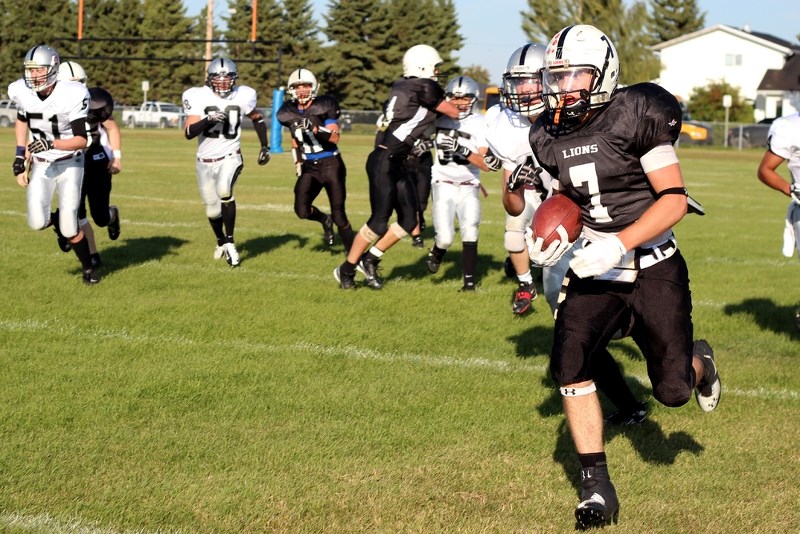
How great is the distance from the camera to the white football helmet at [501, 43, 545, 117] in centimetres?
589

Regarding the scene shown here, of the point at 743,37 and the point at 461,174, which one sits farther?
the point at 743,37

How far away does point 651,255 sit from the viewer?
13.5 ft

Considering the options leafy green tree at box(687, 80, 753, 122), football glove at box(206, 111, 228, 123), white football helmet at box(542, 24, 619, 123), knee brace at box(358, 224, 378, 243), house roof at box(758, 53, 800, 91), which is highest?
house roof at box(758, 53, 800, 91)

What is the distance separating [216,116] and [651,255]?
246 inches

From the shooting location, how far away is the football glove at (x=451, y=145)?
846 centimetres

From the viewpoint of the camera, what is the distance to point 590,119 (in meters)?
4.05

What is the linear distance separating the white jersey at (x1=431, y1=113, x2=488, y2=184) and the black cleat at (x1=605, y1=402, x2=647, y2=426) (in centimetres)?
395

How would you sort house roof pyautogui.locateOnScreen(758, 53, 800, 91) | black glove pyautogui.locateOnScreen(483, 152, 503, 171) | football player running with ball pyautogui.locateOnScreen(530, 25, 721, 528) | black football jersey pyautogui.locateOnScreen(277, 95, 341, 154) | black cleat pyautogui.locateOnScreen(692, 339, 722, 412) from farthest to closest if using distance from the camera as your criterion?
1. house roof pyautogui.locateOnScreen(758, 53, 800, 91)
2. black football jersey pyautogui.locateOnScreen(277, 95, 341, 154)
3. black glove pyautogui.locateOnScreen(483, 152, 503, 171)
4. black cleat pyautogui.locateOnScreen(692, 339, 722, 412)
5. football player running with ball pyautogui.locateOnScreen(530, 25, 721, 528)

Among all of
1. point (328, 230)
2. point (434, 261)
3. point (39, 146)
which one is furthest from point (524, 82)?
point (328, 230)

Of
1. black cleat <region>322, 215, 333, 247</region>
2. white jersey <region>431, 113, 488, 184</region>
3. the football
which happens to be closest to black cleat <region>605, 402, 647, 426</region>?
the football

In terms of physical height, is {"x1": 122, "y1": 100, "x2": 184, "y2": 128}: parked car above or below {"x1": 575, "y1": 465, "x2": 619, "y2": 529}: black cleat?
above

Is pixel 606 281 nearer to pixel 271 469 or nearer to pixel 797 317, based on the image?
pixel 271 469

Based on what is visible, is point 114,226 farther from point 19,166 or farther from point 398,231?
point 398,231

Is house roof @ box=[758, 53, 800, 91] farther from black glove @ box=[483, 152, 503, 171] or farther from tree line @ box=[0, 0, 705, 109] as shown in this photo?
black glove @ box=[483, 152, 503, 171]
